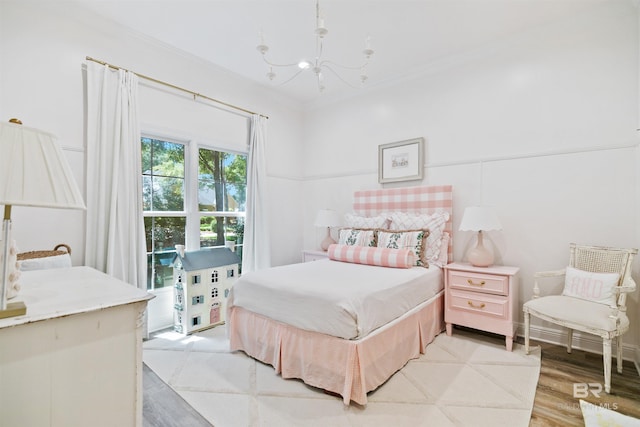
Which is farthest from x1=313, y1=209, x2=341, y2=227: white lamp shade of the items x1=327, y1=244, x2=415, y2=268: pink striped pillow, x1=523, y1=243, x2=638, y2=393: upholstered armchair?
x1=523, y1=243, x2=638, y2=393: upholstered armchair

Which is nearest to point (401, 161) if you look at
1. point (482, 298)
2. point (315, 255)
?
point (315, 255)

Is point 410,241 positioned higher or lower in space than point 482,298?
higher

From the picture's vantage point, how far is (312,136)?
195 inches

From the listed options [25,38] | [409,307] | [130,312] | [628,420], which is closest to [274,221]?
[409,307]

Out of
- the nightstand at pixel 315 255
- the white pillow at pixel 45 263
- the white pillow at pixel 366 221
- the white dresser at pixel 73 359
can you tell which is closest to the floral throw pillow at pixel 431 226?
the white pillow at pixel 366 221

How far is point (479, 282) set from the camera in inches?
114

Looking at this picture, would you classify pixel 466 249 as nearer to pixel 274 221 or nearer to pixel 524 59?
pixel 524 59

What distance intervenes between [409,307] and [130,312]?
6.94 feet

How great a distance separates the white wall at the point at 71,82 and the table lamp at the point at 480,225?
3.00m

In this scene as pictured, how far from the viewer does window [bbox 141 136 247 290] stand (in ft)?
11.0

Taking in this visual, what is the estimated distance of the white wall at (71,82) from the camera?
2443 mm

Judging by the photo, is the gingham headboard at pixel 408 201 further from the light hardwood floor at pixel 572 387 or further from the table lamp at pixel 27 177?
the table lamp at pixel 27 177

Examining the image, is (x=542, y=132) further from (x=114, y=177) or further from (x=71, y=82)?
(x=71, y=82)

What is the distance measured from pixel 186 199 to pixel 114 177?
89 centimetres
